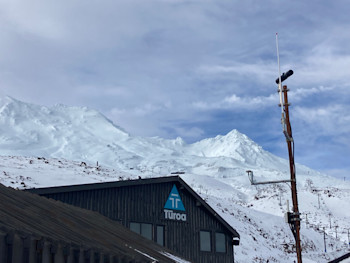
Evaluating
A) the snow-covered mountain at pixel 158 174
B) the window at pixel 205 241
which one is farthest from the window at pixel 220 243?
the snow-covered mountain at pixel 158 174

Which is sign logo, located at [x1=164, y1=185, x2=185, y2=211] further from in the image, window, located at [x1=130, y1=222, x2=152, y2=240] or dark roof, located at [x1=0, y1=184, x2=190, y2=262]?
dark roof, located at [x1=0, y1=184, x2=190, y2=262]

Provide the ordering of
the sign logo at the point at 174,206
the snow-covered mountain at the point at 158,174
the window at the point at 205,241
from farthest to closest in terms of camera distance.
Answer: the snow-covered mountain at the point at 158,174 → the window at the point at 205,241 → the sign logo at the point at 174,206

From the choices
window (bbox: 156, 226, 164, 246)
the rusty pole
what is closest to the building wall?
window (bbox: 156, 226, 164, 246)

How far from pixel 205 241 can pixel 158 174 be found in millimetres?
69744

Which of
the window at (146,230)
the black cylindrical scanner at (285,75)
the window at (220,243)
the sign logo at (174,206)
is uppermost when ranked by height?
the black cylindrical scanner at (285,75)

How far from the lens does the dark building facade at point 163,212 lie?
20781 millimetres

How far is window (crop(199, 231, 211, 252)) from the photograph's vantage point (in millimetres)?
25695

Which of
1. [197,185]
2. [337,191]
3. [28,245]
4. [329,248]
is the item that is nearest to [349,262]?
[329,248]

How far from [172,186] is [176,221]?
5.78 feet

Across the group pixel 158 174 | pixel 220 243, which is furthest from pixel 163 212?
pixel 158 174

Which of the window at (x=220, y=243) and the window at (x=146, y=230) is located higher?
the window at (x=146, y=230)

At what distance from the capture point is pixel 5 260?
767 cm

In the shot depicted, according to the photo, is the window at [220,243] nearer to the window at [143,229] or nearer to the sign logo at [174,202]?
the sign logo at [174,202]

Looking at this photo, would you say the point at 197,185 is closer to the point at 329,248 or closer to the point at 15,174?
the point at 329,248
